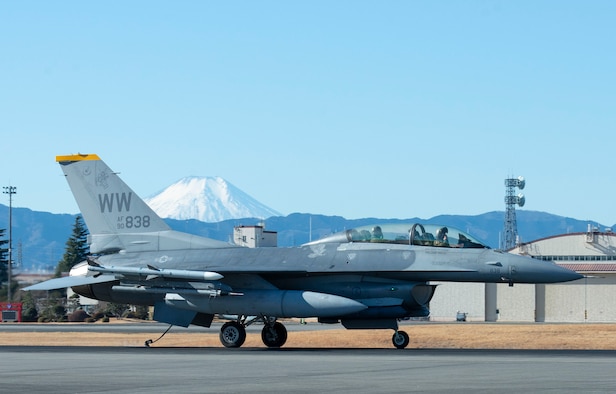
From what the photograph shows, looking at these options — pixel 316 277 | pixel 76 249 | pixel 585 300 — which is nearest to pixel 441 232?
pixel 316 277

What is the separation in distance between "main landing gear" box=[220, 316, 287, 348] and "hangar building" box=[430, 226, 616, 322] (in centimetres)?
A: 4234

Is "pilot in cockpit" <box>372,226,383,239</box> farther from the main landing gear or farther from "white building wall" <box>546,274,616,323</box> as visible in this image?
"white building wall" <box>546,274,616,323</box>

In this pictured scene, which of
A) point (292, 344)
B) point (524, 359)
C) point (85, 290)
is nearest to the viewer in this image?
point (524, 359)

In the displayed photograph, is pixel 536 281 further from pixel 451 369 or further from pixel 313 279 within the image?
pixel 451 369

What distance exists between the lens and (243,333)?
28391mm

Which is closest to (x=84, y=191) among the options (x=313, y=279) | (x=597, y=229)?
(x=313, y=279)

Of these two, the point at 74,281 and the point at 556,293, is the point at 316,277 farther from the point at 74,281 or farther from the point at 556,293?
the point at 556,293

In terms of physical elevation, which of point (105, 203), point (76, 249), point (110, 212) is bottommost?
point (110, 212)

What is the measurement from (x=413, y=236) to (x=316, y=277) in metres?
2.68

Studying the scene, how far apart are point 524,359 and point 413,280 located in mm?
5734

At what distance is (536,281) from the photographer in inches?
1052

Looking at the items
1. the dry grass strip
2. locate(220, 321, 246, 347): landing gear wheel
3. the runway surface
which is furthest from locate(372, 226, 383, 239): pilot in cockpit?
the dry grass strip

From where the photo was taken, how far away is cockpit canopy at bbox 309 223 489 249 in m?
27.3

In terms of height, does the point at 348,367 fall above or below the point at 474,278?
below
